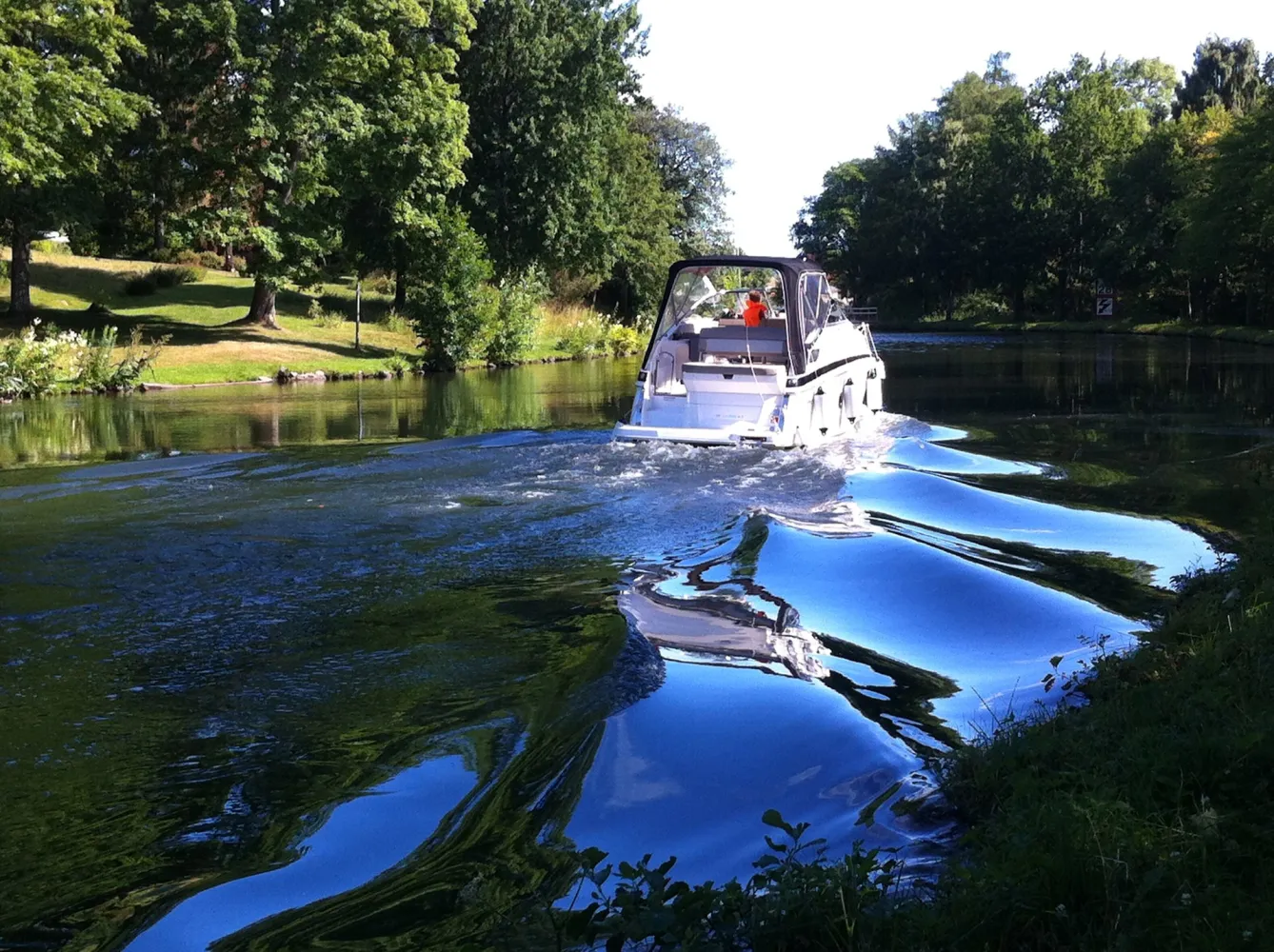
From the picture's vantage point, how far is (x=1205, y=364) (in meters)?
35.8

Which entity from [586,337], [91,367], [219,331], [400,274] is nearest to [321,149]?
[219,331]

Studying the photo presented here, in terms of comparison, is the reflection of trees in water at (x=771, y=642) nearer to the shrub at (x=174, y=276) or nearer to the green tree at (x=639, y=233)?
the shrub at (x=174, y=276)

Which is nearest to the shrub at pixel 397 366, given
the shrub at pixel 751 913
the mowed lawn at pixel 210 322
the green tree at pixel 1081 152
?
the mowed lawn at pixel 210 322

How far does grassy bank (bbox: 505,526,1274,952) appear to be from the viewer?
3.46 m

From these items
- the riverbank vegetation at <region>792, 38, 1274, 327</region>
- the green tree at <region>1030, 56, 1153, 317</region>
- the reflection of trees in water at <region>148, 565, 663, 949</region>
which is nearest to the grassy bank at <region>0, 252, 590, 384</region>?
the reflection of trees in water at <region>148, 565, 663, 949</region>

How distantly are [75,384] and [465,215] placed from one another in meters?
15.1

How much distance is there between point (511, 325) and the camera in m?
42.1

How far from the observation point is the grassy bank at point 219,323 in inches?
1394

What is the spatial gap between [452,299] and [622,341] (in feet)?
55.2

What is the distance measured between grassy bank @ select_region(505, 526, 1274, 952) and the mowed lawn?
30196mm

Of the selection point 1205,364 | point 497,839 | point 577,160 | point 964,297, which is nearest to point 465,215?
point 577,160

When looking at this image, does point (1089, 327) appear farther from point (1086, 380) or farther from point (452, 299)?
point (452, 299)

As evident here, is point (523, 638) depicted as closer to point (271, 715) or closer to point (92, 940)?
point (271, 715)

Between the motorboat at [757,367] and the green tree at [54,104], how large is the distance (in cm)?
2035
